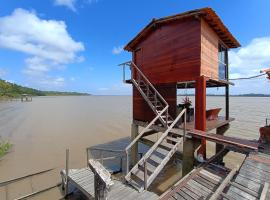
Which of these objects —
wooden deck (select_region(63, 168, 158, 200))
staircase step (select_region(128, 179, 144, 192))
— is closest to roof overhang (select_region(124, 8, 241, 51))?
staircase step (select_region(128, 179, 144, 192))

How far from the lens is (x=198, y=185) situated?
19.7 feet

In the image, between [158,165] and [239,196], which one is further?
[158,165]

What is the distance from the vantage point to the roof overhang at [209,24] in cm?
878

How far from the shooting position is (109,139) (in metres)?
19.5

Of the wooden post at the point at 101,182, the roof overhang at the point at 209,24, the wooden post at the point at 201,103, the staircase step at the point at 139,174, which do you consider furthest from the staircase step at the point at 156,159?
the roof overhang at the point at 209,24

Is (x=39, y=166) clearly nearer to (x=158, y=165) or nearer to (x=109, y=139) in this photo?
(x=109, y=139)

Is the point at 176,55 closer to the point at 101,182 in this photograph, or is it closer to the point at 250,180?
the point at 250,180

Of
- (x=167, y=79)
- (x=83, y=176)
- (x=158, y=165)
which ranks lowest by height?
(x=83, y=176)

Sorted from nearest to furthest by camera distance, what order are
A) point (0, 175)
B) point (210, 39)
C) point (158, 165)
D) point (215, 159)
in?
point (158, 165) < point (215, 159) < point (210, 39) < point (0, 175)

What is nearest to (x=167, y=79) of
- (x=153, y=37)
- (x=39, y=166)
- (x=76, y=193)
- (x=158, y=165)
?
(x=153, y=37)

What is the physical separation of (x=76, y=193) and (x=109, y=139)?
10661mm

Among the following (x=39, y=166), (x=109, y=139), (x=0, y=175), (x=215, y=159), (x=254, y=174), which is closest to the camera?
(x=254, y=174)

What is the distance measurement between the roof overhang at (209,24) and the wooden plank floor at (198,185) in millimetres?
6675

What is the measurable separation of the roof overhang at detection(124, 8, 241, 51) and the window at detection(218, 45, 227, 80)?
0.48 metres
